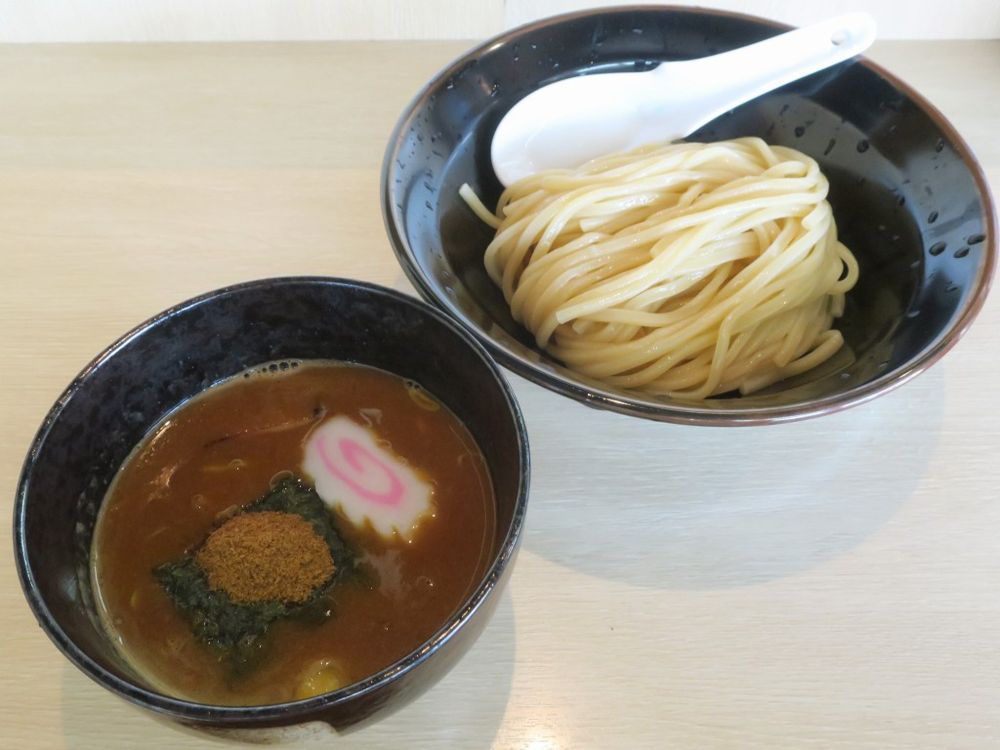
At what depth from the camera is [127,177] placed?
1.37 meters

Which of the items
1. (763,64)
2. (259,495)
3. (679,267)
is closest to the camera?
(259,495)

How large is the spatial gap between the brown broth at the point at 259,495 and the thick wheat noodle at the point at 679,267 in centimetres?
31

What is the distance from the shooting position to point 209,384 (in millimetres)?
888

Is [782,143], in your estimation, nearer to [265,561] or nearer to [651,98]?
[651,98]

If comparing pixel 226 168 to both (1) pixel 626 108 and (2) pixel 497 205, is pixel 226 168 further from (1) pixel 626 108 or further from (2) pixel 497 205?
(1) pixel 626 108

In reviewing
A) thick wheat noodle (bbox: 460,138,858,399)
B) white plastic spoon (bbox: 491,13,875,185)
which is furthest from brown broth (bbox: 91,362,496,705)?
white plastic spoon (bbox: 491,13,875,185)

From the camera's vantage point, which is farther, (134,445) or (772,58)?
(772,58)

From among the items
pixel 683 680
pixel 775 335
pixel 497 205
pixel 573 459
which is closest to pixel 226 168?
pixel 497 205

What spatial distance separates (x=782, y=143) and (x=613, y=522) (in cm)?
74

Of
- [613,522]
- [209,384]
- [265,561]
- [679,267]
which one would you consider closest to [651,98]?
[679,267]

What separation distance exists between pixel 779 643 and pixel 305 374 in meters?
0.62

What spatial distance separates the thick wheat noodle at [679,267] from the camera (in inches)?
41.0

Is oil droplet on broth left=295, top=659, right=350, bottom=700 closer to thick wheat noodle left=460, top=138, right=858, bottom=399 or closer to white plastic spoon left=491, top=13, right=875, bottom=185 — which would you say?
thick wheat noodle left=460, top=138, right=858, bottom=399

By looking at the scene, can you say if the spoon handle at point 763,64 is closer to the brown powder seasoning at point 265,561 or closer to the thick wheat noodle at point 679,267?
the thick wheat noodle at point 679,267
